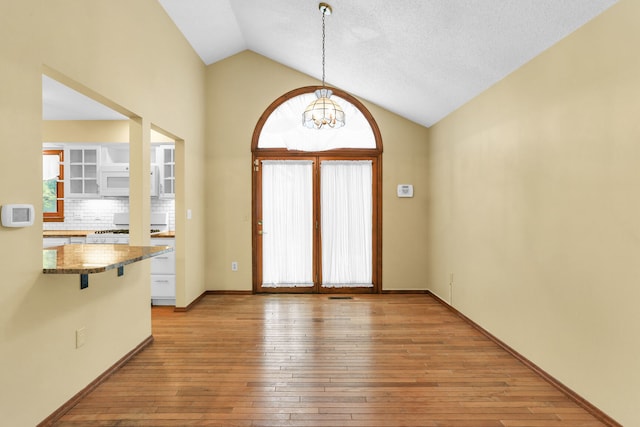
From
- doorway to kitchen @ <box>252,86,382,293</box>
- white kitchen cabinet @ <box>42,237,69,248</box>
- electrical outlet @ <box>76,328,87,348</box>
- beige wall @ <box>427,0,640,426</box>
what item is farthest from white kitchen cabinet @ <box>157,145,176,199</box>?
beige wall @ <box>427,0,640,426</box>

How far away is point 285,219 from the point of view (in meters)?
5.41

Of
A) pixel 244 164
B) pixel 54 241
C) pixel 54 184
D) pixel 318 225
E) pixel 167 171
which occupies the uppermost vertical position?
pixel 244 164

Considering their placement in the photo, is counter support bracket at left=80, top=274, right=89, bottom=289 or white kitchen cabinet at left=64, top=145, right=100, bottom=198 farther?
white kitchen cabinet at left=64, top=145, right=100, bottom=198

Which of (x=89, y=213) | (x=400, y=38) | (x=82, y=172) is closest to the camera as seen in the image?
(x=400, y=38)

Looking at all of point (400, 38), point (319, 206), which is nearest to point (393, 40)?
point (400, 38)

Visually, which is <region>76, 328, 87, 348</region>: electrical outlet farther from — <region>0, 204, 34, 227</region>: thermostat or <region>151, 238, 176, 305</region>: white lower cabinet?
<region>151, 238, 176, 305</region>: white lower cabinet

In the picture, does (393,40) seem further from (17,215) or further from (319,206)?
(17,215)

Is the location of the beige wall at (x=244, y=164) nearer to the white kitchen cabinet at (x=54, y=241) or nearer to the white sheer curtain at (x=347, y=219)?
the white sheer curtain at (x=347, y=219)

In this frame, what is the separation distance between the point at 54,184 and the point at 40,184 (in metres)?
4.21

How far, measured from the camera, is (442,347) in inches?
132

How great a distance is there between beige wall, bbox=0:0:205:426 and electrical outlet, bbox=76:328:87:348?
1.4 inches

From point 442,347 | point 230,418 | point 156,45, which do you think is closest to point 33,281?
point 230,418

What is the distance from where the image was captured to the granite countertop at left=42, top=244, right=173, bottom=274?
2006 mm

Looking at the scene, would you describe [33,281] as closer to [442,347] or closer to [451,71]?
[442,347]
